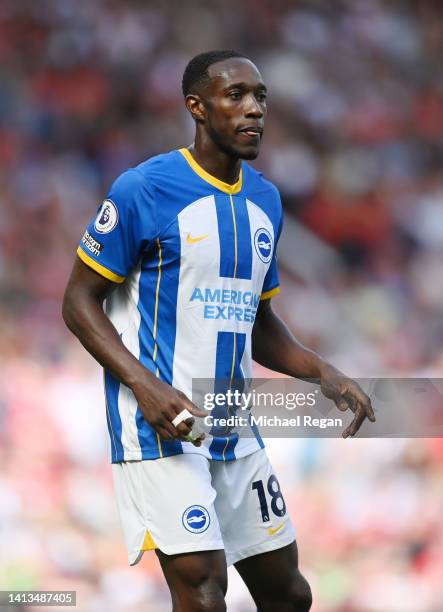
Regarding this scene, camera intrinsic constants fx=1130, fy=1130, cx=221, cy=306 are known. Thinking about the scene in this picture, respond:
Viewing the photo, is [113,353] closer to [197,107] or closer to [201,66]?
[197,107]

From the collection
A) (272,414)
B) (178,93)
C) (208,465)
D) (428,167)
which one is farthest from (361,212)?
(208,465)

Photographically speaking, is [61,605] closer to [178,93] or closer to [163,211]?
[163,211]

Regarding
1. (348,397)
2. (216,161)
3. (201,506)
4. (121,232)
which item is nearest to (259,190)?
(216,161)

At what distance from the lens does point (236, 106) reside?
3381 millimetres

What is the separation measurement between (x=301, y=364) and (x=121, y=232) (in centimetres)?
80

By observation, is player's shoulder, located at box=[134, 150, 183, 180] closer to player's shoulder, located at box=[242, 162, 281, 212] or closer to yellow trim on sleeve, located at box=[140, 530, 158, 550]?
player's shoulder, located at box=[242, 162, 281, 212]

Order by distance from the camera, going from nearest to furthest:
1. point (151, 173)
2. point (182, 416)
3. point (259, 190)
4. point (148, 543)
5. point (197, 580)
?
point (182, 416) < point (197, 580) < point (148, 543) < point (151, 173) < point (259, 190)

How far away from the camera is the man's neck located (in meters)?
3.47

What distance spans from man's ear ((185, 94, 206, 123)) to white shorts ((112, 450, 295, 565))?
103cm

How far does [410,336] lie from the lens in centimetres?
712

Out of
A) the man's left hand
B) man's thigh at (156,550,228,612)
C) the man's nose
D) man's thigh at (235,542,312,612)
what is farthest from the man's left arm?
the man's nose

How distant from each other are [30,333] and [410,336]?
2376mm

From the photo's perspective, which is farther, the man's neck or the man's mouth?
→ the man's neck

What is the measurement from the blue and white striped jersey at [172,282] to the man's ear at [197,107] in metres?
0.17
